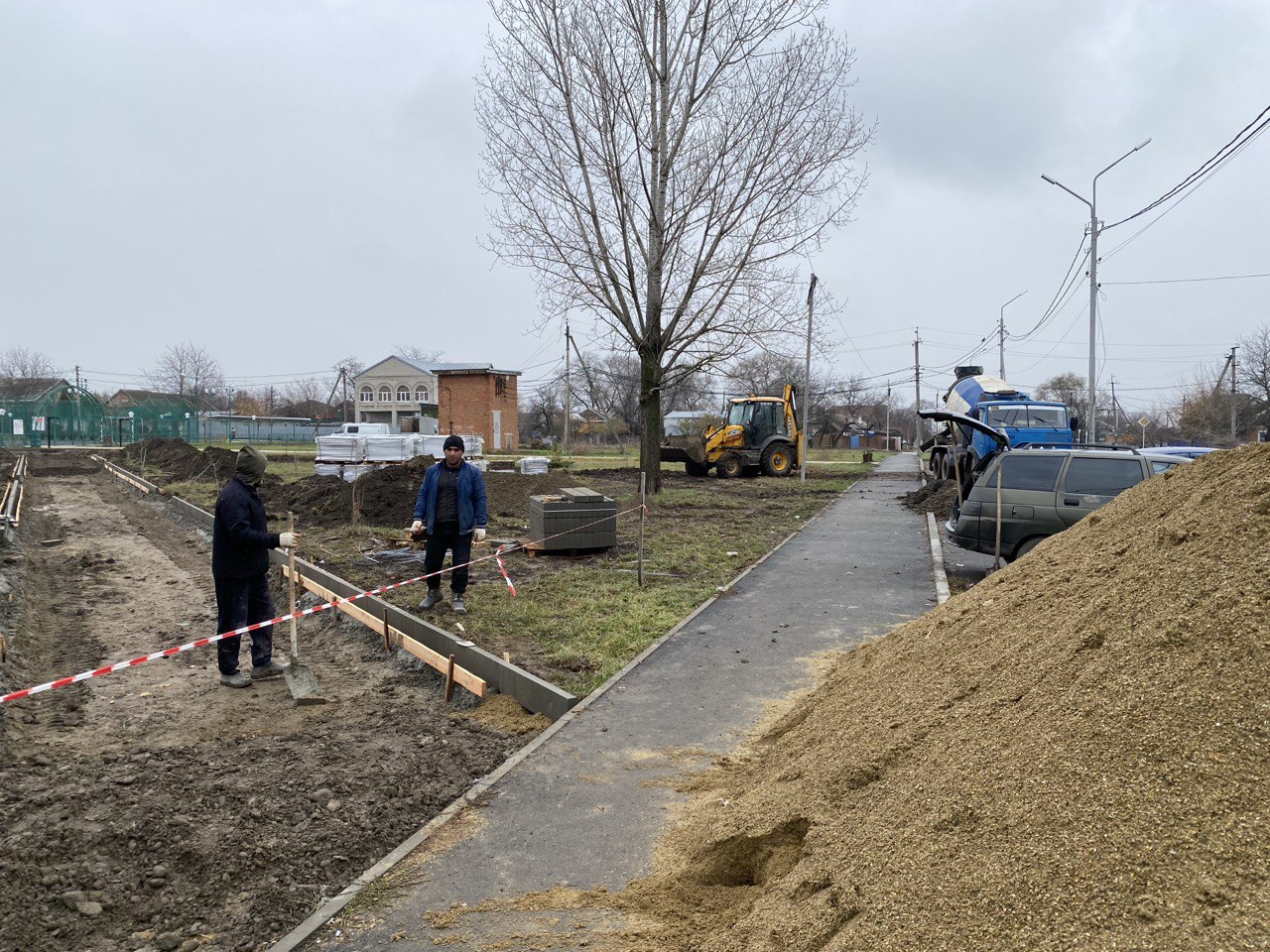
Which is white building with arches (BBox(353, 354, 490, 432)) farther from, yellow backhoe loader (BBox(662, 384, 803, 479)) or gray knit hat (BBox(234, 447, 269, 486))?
gray knit hat (BBox(234, 447, 269, 486))

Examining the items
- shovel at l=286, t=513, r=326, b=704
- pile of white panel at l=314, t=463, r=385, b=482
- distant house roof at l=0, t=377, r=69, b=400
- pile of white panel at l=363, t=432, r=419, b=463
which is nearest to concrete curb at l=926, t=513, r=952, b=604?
shovel at l=286, t=513, r=326, b=704

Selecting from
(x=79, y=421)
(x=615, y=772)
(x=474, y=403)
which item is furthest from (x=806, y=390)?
(x=79, y=421)

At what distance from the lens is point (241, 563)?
23.8ft

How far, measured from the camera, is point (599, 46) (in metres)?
19.7

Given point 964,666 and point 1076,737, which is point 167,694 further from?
point 1076,737

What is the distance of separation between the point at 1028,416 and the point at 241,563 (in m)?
20.2

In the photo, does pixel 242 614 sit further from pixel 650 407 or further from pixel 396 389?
pixel 396 389

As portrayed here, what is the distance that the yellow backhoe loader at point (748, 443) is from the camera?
99.5 ft

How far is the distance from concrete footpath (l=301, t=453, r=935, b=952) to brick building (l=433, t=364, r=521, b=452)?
46.7m

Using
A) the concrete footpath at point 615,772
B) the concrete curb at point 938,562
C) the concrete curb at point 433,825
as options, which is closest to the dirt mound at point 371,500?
the concrete curb at point 938,562

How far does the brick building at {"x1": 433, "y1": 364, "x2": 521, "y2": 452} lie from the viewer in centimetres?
5519

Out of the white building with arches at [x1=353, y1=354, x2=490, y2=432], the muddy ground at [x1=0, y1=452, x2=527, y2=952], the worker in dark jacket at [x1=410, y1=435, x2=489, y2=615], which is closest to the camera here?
the muddy ground at [x1=0, y1=452, x2=527, y2=952]

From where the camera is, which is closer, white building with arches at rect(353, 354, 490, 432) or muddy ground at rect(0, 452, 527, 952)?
muddy ground at rect(0, 452, 527, 952)

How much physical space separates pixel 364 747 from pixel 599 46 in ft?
60.1
